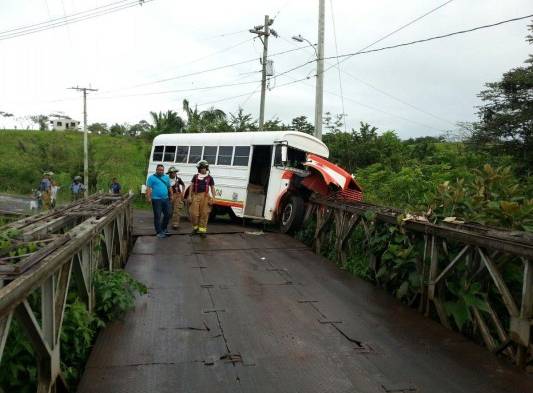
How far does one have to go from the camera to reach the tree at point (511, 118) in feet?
59.2

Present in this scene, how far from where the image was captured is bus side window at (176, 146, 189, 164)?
52.0ft

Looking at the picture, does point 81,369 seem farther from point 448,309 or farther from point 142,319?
point 448,309

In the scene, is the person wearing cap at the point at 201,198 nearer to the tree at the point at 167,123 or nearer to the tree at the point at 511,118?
the tree at the point at 511,118

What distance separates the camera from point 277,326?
512cm

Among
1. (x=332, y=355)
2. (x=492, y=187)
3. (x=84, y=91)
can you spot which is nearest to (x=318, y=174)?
(x=492, y=187)

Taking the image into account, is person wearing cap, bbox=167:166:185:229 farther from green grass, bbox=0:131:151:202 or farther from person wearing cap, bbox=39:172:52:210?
green grass, bbox=0:131:151:202

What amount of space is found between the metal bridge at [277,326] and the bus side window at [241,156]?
6.35m

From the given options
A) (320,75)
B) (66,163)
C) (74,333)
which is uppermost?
(320,75)

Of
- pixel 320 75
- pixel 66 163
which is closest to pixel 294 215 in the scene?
pixel 320 75

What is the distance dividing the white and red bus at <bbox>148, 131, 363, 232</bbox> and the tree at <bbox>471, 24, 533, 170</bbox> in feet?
30.1

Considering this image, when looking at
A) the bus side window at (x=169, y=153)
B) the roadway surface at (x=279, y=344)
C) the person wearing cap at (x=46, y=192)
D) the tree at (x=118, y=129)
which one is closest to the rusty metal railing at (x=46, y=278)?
the roadway surface at (x=279, y=344)

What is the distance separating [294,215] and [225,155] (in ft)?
11.8

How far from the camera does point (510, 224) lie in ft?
18.3

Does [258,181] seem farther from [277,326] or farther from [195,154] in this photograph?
[277,326]
